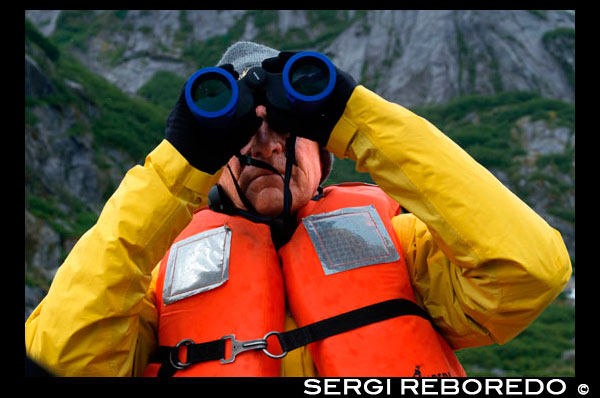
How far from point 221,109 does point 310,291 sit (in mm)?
746

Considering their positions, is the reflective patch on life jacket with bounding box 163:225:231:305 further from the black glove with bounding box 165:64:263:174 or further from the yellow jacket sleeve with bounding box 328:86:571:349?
the yellow jacket sleeve with bounding box 328:86:571:349

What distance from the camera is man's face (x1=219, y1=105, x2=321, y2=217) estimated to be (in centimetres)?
217

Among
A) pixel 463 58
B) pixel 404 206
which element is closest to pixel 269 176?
pixel 404 206

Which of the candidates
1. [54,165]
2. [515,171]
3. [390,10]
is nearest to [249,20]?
[390,10]

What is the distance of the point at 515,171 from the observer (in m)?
15.7

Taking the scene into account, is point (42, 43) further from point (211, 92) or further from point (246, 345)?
point (246, 345)

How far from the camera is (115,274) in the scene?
1.68 meters

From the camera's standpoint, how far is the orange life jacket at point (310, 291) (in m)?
1.83

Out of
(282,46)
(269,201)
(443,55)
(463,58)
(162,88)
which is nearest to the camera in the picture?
(269,201)

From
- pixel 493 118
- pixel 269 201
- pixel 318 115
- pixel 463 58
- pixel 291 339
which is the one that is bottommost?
pixel 493 118

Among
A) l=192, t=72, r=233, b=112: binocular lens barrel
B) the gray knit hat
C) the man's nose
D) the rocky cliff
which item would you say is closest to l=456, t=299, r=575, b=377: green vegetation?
the rocky cliff

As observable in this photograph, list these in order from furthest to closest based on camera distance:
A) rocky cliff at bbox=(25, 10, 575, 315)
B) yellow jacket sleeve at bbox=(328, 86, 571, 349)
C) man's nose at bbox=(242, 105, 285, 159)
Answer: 1. rocky cliff at bbox=(25, 10, 575, 315)
2. man's nose at bbox=(242, 105, 285, 159)
3. yellow jacket sleeve at bbox=(328, 86, 571, 349)
